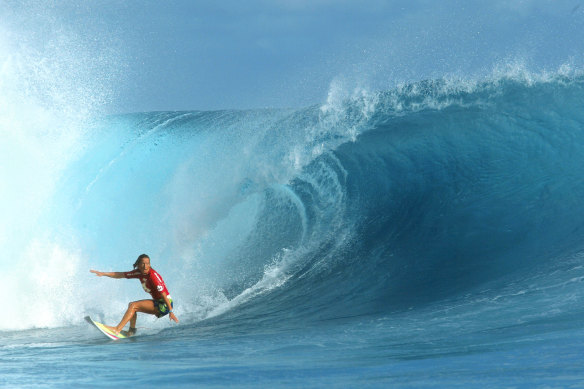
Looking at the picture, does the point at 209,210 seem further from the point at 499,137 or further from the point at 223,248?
the point at 499,137

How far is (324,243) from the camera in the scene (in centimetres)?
940

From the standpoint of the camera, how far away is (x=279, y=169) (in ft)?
35.6

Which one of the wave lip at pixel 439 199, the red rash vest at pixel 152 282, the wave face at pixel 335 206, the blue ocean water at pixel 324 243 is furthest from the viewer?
the wave face at pixel 335 206

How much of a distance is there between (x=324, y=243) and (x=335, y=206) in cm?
103

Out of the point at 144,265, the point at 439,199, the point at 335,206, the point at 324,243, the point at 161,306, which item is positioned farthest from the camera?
the point at 335,206

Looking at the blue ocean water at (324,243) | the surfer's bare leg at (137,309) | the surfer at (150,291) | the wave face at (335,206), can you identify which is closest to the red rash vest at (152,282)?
the surfer at (150,291)

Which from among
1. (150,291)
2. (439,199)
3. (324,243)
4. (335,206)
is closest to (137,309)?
(150,291)

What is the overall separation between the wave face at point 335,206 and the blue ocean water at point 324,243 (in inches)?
1.4

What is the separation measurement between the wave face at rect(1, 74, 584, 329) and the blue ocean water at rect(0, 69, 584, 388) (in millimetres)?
35

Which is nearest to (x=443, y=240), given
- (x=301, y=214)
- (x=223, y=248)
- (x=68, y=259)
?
(x=301, y=214)

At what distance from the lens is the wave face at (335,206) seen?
784 centimetres

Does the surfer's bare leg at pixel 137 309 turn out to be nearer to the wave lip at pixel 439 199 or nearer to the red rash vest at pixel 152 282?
the red rash vest at pixel 152 282

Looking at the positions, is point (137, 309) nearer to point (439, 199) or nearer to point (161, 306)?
point (161, 306)

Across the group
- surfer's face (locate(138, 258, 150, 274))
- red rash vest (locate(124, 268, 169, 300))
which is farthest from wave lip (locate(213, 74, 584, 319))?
surfer's face (locate(138, 258, 150, 274))
